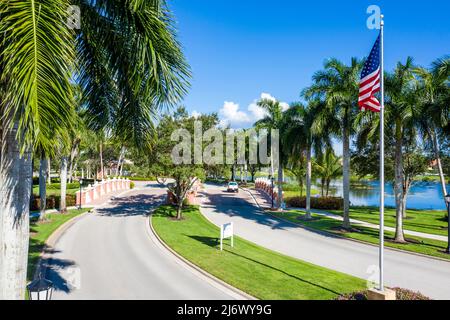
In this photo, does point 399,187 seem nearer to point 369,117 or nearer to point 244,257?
point 369,117

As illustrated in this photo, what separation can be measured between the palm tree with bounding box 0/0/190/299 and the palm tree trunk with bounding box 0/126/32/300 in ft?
0.05

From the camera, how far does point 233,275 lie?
1229 centimetres

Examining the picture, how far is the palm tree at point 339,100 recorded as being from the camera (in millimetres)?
21703

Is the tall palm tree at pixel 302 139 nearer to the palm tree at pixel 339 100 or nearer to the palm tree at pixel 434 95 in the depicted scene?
the palm tree at pixel 339 100

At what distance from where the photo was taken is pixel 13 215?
5.07 metres

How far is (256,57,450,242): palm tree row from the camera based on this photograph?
1828 centimetres

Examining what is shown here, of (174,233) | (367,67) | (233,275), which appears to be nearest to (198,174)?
(174,233)

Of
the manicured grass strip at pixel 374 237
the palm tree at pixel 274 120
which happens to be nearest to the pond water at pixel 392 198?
the palm tree at pixel 274 120

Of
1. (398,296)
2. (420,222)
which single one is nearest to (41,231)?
(398,296)

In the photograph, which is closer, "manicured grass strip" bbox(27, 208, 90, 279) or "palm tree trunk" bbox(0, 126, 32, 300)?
"palm tree trunk" bbox(0, 126, 32, 300)

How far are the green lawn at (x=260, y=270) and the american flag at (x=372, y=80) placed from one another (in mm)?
6498

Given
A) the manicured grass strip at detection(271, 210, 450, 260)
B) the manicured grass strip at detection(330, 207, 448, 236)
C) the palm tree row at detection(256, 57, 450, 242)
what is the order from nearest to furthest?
the manicured grass strip at detection(271, 210, 450, 260), the palm tree row at detection(256, 57, 450, 242), the manicured grass strip at detection(330, 207, 448, 236)

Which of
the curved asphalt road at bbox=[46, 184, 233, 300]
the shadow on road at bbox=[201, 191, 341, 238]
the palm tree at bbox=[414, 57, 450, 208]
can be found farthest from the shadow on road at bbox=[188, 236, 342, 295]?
the palm tree at bbox=[414, 57, 450, 208]

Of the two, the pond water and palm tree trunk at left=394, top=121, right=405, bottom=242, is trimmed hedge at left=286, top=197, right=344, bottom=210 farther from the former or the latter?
palm tree trunk at left=394, top=121, right=405, bottom=242
